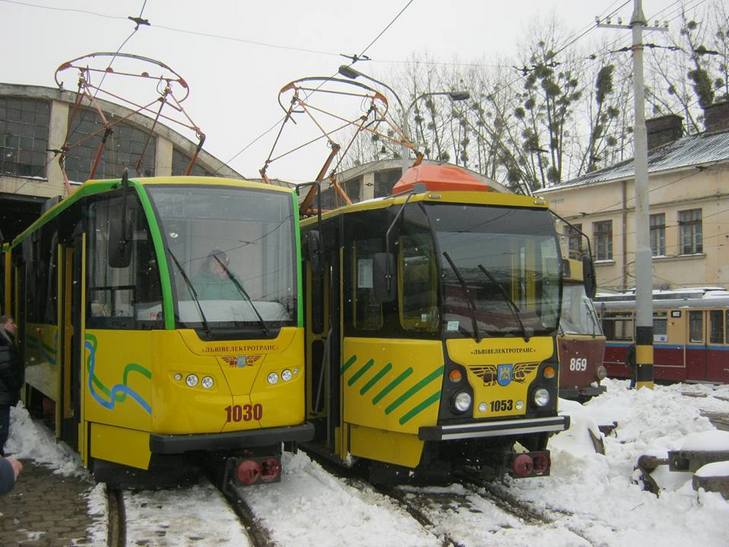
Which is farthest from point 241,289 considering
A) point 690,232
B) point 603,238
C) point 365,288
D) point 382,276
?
point 603,238

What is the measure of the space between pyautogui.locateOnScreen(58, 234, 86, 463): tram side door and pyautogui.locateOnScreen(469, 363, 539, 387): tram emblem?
3.88 metres

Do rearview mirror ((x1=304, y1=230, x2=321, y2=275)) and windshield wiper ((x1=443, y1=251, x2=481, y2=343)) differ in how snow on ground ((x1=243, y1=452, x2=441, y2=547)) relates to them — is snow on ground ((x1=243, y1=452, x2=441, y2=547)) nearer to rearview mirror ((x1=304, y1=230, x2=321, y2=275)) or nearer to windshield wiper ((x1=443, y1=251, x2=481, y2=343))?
windshield wiper ((x1=443, y1=251, x2=481, y2=343))

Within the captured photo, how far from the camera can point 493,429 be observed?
7.05 m

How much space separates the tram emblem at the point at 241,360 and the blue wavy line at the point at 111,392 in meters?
0.78

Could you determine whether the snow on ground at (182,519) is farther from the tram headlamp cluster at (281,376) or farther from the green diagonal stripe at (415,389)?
the green diagonal stripe at (415,389)

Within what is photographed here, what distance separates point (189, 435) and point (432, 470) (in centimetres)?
244

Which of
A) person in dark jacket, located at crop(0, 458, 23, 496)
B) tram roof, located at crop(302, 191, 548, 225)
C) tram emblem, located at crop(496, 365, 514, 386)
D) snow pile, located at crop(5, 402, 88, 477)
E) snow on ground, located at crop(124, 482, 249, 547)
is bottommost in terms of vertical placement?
snow on ground, located at crop(124, 482, 249, 547)

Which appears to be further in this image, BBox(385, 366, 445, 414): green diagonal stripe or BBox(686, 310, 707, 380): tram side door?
BBox(686, 310, 707, 380): tram side door

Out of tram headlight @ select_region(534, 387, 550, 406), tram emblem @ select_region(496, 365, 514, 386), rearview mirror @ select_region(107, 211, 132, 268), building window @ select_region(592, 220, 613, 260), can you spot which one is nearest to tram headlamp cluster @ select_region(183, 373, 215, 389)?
rearview mirror @ select_region(107, 211, 132, 268)

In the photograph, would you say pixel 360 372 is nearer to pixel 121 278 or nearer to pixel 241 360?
pixel 241 360

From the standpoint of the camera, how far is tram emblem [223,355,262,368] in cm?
675

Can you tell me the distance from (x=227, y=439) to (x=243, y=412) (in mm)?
283

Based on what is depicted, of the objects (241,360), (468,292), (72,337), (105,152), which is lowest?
(241,360)

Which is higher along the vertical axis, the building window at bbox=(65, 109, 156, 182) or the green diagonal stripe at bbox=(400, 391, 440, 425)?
the building window at bbox=(65, 109, 156, 182)
